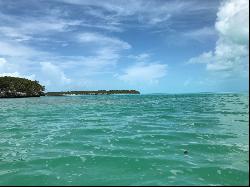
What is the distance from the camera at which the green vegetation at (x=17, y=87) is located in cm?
16062

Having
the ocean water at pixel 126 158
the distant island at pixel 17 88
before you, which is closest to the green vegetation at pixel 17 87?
the distant island at pixel 17 88

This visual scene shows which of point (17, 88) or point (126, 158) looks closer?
point (126, 158)

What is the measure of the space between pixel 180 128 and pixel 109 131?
5.82m

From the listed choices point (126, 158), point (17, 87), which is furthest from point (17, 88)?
point (126, 158)

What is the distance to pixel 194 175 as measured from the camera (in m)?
12.8

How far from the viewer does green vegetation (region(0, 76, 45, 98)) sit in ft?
527

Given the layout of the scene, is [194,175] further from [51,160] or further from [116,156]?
[51,160]

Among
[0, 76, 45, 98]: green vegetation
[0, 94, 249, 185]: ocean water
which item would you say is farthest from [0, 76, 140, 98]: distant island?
[0, 94, 249, 185]: ocean water

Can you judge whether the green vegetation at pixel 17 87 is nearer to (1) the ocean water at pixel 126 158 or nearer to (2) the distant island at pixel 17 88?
(2) the distant island at pixel 17 88

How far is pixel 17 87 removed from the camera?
543ft

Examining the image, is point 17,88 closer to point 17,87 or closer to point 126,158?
point 17,87

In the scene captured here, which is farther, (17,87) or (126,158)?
(17,87)

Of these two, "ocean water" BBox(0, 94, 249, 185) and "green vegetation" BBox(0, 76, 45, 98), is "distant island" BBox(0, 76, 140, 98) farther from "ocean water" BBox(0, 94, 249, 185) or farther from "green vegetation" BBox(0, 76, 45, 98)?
"ocean water" BBox(0, 94, 249, 185)

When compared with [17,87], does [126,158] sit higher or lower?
lower
